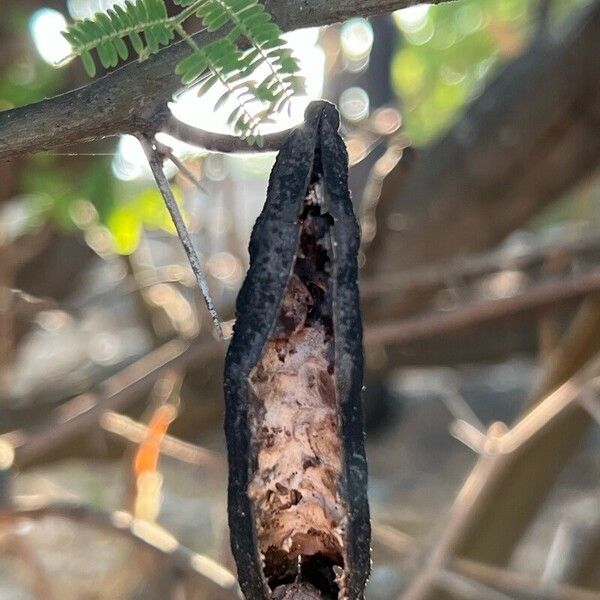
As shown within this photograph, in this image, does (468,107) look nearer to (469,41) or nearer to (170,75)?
(469,41)

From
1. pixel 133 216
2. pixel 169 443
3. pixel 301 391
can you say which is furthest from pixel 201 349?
pixel 301 391

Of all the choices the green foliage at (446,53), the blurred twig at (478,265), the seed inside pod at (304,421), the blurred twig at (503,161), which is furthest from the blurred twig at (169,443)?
the green foliage at (446,53)

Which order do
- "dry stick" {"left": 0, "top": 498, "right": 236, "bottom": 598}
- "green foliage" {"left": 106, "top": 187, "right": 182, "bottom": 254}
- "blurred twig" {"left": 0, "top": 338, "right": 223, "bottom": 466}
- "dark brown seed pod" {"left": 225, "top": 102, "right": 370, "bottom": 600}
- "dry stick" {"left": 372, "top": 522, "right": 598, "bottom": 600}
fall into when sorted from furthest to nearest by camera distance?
"green foliage" {"left": 106, "top": 187, "right": 182, "bottom": 254}
"blurred twig" {"left": 0, "top": 338, "right": 223, "bottom": 466}
"dry stick" {"left": 372, "top": 522, "right": 598, "bottom": 600}
"dry stick" {"left": 0, "top": 498, "right": 236, "bottom": 598}
"dark brown seed pod" {"left": 225, "top": 102, "right": 370, "bottom": 600}

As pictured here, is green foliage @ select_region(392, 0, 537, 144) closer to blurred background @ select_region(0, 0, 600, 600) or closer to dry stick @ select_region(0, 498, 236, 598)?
blurred background @ select_region(0, 0, 600, 600)

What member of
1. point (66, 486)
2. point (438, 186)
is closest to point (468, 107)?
point (438, 186)

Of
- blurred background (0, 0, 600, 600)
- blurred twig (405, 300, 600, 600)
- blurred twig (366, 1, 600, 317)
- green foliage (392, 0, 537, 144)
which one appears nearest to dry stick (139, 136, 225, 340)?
blurred background (0, 0, 600, 600)

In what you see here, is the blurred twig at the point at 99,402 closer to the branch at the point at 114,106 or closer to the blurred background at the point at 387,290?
the blurred background at the point at 387,290
